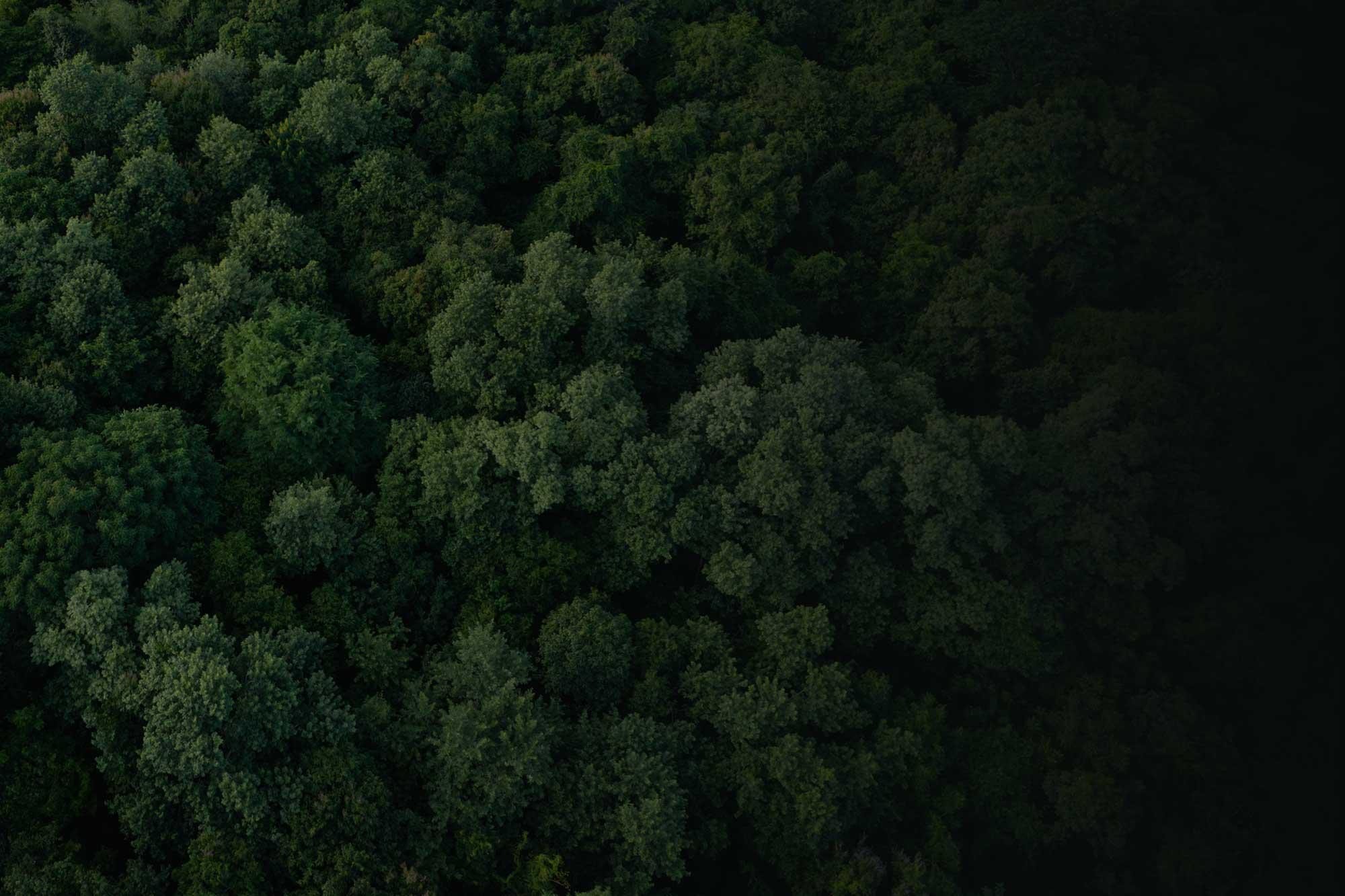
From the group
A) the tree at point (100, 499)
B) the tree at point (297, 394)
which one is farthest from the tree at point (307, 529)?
the tree at point (100, 499)

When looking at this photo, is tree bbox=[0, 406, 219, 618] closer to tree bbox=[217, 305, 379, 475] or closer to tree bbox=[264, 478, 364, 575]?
tree bbox=[217, 305, 379, 475]

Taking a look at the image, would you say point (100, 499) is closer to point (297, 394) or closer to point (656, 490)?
point (297, 394)

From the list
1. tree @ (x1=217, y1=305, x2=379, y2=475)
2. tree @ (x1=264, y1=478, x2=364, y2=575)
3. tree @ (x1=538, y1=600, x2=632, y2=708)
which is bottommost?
tree @ (x1=538, y1=600, x2=632, y2=708)

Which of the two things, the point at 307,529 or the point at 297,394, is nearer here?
the point at 307,529

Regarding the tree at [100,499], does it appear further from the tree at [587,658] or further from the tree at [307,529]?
the tree at [587,658]

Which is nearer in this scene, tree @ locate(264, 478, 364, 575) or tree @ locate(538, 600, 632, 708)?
tree @ locate(538, 600, 632, 708)

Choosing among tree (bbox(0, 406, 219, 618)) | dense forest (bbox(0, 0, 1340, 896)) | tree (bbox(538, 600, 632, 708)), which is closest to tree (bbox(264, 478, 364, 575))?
dense forest (bbox(0, 0, 1340, 896))

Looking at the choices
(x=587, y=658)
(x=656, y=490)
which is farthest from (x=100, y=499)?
(x=656, y=490)

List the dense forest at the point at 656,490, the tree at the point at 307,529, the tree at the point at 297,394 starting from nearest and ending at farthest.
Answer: the dense forest at the point at 656,490
the tree at the point at 307,529
the tree at the point at 297,394
